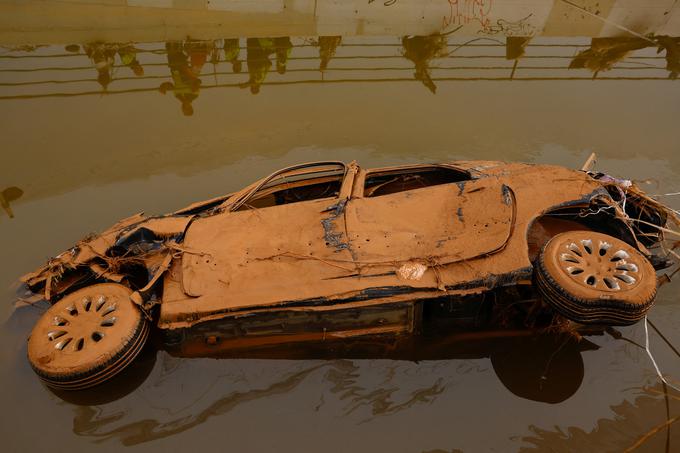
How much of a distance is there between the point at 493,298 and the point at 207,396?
9.56 feet

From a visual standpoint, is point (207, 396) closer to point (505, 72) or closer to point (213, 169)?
point (213, 169)

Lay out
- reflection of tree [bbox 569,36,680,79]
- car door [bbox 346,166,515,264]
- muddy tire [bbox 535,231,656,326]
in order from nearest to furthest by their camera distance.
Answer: muddy tire [bbox 535,231,656,326] < car door [bbox 346,166,515,264] < reflection of tree [bbox 569,36,680,79]

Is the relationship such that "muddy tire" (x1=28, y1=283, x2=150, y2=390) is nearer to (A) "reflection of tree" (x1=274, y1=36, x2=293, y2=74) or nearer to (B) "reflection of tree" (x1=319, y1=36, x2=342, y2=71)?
(A) "reflection of tree" (x1=274, y1=36, x2=293, y2=74)

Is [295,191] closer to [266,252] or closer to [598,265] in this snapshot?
Answer: [266,252]

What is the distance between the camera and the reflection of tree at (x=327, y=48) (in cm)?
1012

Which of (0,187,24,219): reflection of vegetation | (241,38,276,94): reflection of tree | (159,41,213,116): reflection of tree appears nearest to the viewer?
(0,187,24,219): reflection of vegetation

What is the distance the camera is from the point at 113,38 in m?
10.6

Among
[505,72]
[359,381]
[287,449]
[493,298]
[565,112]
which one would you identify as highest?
[505,72]

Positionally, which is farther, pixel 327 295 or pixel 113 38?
pixel 113 38

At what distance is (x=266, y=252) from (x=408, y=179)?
202 centimetres

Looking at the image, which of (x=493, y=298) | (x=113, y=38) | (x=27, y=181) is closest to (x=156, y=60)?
(x=113, y=38)

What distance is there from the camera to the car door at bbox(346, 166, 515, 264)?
4.27m

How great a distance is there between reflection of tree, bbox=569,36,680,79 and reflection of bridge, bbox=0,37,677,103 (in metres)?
0.11

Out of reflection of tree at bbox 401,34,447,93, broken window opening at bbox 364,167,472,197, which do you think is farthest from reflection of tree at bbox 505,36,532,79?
broken window opening at bbox 364,167,472,197
